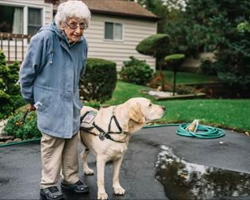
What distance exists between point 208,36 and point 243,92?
3576mm

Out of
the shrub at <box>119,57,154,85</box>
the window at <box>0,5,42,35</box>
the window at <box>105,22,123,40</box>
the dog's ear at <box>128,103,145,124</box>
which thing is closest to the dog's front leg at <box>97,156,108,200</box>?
the dog's ear at <box>128,103,145,124</box>

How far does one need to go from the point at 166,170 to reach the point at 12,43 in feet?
36.2

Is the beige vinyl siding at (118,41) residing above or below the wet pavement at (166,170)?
above

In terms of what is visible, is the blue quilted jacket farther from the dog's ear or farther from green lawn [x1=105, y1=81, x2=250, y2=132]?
green lawn [x1=105, y1=81, x2=250, y2=132]

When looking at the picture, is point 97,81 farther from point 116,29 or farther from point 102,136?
point 116,29

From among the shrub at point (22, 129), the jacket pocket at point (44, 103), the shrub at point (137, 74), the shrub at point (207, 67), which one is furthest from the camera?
the shrub at point (207, 67)

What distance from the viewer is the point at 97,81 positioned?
9789 millimetres

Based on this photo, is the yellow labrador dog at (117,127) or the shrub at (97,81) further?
the shrub at (97,81)

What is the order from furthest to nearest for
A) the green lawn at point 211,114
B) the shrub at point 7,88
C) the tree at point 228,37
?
the tree at point 228,37 < the green lawn at point 211,114 < the shrub at point 7,88

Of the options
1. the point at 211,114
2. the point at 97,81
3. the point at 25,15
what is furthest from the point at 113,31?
the point at 211,114

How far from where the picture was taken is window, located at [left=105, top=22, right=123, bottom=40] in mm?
18922

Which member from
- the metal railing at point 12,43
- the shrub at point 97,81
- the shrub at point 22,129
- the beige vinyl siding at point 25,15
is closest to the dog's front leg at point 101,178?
the shrub at point 22,129

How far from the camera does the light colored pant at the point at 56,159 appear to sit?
11.5 feet

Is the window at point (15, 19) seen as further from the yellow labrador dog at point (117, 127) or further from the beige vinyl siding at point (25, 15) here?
the yellow labrador dog at point (117, 127)
